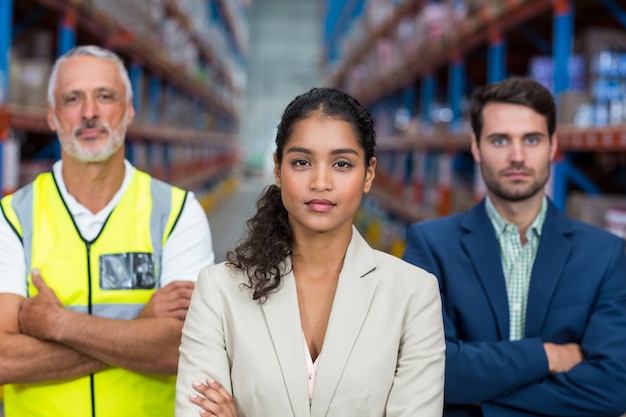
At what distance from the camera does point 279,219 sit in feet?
5.26

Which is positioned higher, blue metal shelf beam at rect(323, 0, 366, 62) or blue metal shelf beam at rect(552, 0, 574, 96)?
blue metal shelf beam at rect(323, 0, 366, 62)

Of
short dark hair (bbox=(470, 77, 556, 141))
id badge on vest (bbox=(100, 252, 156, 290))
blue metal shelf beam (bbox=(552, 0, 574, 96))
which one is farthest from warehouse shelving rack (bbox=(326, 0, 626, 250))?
id badge on vest (bbox=(100, 252, 156, 290))

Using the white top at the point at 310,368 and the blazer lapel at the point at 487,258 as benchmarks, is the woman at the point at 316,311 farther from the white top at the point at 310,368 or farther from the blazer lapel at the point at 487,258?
the blazer lapel at the point at 487,258

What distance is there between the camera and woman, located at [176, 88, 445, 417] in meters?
1.45

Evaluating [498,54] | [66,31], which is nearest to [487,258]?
[498,54]

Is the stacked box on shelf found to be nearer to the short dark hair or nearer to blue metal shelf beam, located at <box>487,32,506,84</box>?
blue metal shelf beam, located at <box>487,32,506,84</box>

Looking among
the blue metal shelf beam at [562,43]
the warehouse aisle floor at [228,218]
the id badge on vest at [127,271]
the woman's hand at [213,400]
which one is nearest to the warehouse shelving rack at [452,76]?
the blue metal shelf beam at [562,43]

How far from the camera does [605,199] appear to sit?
13.1 ft

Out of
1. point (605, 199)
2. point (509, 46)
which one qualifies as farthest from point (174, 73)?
point (605, 199)

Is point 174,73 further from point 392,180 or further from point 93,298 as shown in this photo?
point 93,298

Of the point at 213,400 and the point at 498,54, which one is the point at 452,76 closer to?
the point at 498,54

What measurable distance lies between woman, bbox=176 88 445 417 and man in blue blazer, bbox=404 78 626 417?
0.47m

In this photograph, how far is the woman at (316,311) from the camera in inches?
57.1

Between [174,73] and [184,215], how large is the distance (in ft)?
27.5
